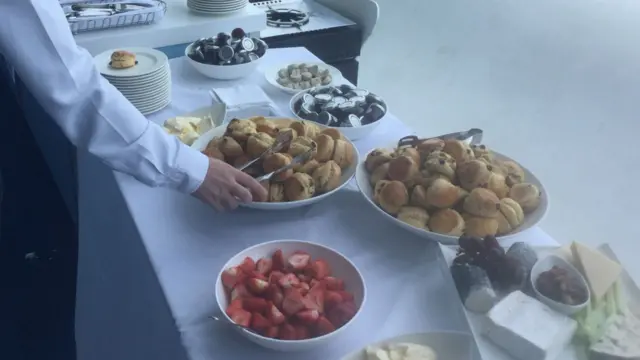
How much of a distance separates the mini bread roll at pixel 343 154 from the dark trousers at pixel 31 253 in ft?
3.02

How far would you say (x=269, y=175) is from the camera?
0.93 m

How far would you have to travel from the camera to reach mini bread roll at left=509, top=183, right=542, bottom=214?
90cm

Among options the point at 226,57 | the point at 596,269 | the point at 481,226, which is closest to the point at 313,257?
the point at 481,226

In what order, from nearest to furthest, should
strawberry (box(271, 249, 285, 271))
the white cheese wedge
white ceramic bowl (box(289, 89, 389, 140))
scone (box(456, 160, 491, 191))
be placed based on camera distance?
1. the white cheese wedge
2. strawberry (box(271, 249, 285, 271))
3. scone (box(456, 160, 491, 191))
4. white ceramic bowl (box(289, 89, 389, 140))

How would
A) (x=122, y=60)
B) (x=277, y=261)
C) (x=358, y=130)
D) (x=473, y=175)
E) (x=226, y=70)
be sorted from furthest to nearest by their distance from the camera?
(x=226, y=70), (x=122, y=60), (x=358, y=130), (x=473, y=175), (x=277, y=261)

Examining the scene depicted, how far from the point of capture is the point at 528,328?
0.68 metres

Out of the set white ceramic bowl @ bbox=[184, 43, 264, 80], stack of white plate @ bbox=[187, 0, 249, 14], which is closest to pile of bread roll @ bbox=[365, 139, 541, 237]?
white ceramic bowl @ bbox=[184, 43, 264, 80]

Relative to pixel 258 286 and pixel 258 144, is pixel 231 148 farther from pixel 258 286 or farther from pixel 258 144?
pixel 258 286

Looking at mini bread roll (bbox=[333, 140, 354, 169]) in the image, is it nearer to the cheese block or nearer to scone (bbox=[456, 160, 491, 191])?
scone (bbox=[456, 160, 491, 191])

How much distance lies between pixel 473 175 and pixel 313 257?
0.87 feet

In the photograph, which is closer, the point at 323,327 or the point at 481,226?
the point at 323,327

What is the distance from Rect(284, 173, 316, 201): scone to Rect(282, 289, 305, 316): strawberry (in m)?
0.24

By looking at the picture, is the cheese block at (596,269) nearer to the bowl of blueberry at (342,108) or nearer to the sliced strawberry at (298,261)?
the sliced strawberry at (298,261)

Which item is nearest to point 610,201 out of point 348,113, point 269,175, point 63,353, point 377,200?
point 348,113
